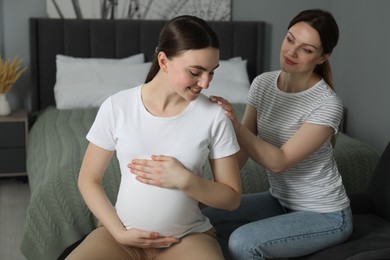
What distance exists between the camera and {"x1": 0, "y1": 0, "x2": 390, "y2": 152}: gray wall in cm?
413

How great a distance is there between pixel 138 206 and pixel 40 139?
192 centimetres

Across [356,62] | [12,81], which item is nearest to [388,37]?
[356,62]

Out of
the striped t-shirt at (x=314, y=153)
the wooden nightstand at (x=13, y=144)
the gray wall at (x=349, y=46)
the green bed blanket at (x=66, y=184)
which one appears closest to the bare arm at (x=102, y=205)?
the striped t-shirt at (x=314, y=153)

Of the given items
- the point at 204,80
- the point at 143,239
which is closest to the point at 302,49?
the point at 204,80

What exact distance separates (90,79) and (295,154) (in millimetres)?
2517

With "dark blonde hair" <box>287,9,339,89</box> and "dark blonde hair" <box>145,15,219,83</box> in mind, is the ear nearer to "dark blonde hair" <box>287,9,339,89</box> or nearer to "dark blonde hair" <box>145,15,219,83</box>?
"dark blonde hair" <box>145,15,219,83</box>

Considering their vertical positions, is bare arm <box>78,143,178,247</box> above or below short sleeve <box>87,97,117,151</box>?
below

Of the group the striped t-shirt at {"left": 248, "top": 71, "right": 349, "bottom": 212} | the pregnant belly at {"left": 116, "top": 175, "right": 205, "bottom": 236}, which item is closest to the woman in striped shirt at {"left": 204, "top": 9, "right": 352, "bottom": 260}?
the striped t-shirt at {"left": 248, "top": 71, "right": 349, "bottom": 212}

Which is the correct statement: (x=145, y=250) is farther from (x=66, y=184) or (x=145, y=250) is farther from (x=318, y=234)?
(x=66, y=184)

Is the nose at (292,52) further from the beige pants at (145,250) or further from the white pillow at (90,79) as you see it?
the white pillow at (90,79)

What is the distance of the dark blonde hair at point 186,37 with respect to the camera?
1695mm

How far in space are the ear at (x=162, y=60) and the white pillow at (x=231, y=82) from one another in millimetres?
2342

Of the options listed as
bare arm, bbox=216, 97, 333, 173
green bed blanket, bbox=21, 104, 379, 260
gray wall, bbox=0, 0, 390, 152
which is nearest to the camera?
bare arm, bbox=216, 97, 333, 173

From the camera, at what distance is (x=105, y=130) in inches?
71.1
